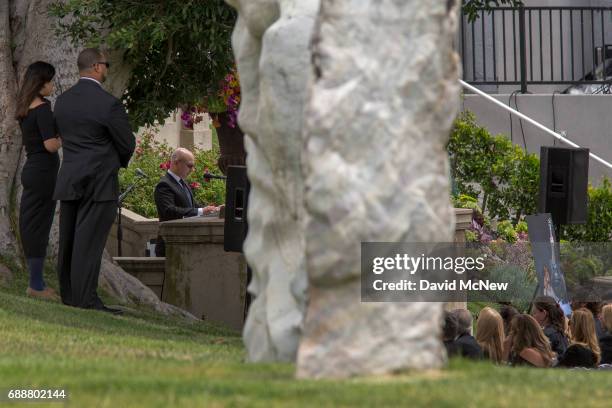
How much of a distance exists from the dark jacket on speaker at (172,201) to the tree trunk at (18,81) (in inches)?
92.8

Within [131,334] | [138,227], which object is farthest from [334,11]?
[138,227]

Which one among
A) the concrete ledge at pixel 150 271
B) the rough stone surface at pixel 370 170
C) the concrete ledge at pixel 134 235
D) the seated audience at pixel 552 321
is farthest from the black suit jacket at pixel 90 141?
the concrete ledge at pixel 134 235

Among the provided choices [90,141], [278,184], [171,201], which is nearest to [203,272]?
[171,201]

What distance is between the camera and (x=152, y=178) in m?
21.9

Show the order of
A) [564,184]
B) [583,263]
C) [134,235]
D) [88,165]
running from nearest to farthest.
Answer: [88,165] < [564,184] < [583,263] < [134,235]

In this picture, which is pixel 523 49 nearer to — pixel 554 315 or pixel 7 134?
pixel 7 134

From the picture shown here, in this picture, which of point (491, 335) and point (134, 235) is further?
point (134, 235)

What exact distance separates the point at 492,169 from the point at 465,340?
376 inches

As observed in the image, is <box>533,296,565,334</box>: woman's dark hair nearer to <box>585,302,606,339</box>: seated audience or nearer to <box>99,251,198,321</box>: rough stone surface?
<box>585,302,606,339</box>: seated audience

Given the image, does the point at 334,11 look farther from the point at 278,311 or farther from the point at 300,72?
the point at 278,311

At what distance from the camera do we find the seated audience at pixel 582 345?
917 centimetres

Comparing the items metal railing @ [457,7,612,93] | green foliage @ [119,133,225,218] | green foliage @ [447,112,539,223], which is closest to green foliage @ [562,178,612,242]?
green foliage @ [447,112,539,223]

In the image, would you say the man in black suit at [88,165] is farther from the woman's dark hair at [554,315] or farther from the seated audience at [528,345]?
the woman's dark hair at [554,315]

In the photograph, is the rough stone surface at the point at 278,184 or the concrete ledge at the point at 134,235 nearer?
the rough stone surface at the point at 278,184
